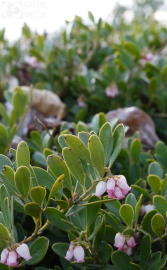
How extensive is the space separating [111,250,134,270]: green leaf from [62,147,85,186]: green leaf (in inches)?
10.0

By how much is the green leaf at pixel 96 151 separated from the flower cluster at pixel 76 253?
24 centimetres

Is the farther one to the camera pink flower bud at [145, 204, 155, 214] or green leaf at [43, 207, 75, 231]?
pink flower bud at [145, 204, 155, 214]

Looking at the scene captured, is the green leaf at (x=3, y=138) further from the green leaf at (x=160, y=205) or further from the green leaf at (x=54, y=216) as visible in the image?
the green leaf at (x=160, y=205)

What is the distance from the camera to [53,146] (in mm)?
1207

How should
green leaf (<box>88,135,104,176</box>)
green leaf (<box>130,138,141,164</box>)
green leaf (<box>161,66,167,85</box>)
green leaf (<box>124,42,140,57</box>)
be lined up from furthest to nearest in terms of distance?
green leaf (<box>124,42,140,57</box>) → green leaf (<box>161,66,167,85</box>) → green leaf (<box>130,138,141,164</box>) → green leaf (<box>88,135,104,176</box>)

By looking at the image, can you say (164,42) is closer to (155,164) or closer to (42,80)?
(42,80)

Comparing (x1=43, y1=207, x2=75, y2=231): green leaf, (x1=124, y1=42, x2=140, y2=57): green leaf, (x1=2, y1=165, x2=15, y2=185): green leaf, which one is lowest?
(x1=43, y1=207, x2=75, y2=231): green leaf

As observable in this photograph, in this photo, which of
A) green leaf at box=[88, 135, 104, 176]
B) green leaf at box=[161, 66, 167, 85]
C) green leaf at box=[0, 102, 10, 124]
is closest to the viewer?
green leaf at box=[88, 135, 104, 176]

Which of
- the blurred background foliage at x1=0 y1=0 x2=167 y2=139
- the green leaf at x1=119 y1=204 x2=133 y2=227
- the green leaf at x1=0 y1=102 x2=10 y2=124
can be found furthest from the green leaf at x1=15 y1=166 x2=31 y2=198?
the blurred background foliage at x1=0 y1=0 x2=167 y2=139

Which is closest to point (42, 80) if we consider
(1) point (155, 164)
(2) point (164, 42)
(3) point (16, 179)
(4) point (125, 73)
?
(4) point (125, 73)

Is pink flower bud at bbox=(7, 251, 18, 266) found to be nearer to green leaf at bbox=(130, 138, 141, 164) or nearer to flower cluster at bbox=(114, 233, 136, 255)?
flower cluster at bbox=(114, 233, 136, 255)

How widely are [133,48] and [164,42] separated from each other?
761 mm

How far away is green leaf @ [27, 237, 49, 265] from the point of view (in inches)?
27.5

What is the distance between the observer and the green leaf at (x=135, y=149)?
42.7 inches
